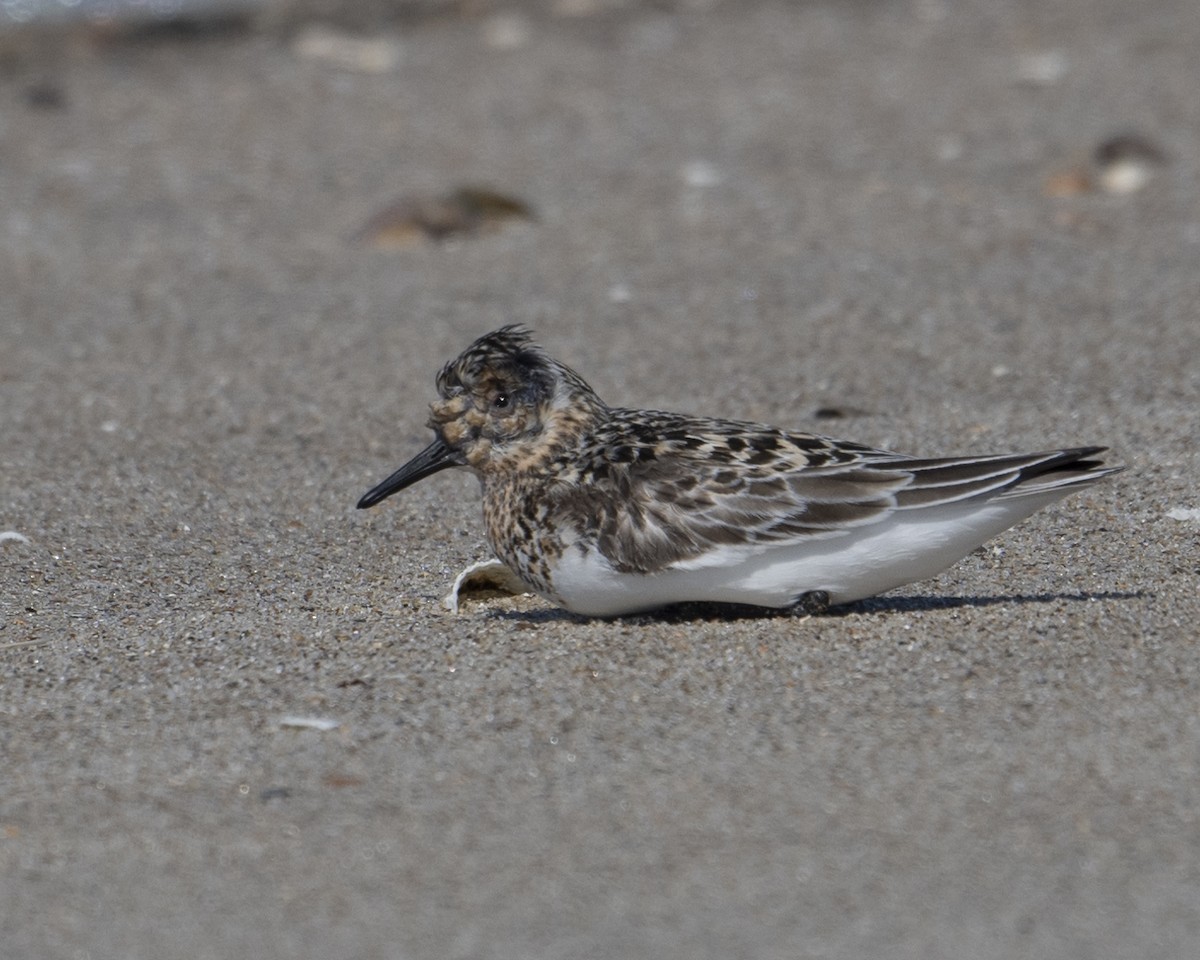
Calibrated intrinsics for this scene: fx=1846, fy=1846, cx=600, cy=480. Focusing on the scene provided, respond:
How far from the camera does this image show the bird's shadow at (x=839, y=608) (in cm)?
481

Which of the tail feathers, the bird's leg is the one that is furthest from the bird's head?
the tail feathers

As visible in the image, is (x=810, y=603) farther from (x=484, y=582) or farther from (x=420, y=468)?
(x=420, y=468)

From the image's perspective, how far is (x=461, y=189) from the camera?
9.37m

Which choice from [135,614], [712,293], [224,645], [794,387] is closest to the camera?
[224,645]

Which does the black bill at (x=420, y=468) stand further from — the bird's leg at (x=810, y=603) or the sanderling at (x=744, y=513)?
the bird's leg at (x=810, y=603)

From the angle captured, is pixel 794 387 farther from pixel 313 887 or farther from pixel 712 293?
pixel 313 887

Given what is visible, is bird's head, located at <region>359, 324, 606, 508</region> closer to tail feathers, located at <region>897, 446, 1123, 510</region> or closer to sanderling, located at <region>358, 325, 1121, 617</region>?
sanderling, located at <region>358, 325, 1121, 617</region>

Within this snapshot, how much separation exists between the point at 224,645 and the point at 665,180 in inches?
225

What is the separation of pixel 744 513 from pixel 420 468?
1015 mm

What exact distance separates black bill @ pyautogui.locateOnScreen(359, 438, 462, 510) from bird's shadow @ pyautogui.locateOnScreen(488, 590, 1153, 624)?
17.0 inches

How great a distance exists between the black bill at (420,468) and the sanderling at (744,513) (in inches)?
8.9

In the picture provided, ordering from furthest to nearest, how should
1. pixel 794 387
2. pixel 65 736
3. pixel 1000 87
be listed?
pixel 1000 87
pixel 794 387
pixel 65 736

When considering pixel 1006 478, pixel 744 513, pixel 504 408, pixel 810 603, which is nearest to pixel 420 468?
pixel 504 408

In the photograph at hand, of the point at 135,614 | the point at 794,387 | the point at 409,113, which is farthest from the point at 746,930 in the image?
the point at 409,113
